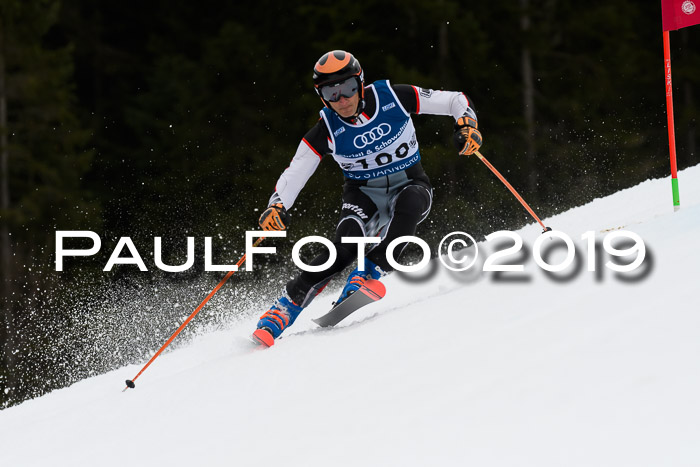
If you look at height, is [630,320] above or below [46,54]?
above

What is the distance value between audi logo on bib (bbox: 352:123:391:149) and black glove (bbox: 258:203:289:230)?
57cm

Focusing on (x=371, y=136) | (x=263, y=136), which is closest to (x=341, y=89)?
(x=371, y=136)

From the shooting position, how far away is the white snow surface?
2.15 m

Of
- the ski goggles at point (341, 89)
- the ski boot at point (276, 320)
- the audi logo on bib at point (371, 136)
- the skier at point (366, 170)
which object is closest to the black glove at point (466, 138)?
the skier at point (366, 170)

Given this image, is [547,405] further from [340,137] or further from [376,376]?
[340,137]

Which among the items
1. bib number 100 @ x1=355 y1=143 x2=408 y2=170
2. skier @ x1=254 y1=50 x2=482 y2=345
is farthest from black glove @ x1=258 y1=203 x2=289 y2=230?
bib number 100 @ x1=355 y1=143 x2=408 y2=170

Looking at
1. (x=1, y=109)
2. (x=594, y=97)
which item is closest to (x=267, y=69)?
(x=1, y=109)

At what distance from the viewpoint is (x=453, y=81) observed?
1745 centimetres

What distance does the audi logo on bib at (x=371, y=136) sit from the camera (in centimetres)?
437

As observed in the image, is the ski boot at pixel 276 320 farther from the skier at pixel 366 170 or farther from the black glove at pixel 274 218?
the black glove at pixel 274 218

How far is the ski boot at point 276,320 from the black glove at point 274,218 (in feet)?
1.41

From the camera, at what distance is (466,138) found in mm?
4465

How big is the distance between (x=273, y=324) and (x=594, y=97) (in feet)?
51.5

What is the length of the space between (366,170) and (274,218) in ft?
2.07
